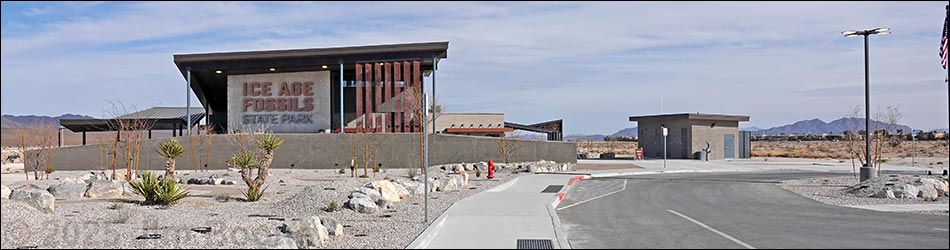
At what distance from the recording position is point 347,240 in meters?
11.9

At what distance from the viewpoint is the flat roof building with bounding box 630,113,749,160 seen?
51.6 meters

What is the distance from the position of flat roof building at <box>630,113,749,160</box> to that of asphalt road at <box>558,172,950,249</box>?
29416mm

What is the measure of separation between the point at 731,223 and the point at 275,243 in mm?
8333

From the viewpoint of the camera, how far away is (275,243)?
10.7 metres

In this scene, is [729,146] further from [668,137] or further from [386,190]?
[386,190]

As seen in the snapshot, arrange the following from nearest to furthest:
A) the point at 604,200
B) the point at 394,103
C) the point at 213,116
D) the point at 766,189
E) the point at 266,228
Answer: the point at 266,228
the point at 604,200
the point at 766,189
the point at 394,103
the point at 213,116

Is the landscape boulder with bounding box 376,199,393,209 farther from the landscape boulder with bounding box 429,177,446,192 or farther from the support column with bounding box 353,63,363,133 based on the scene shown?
the support column with bounding box 353,63,363,133

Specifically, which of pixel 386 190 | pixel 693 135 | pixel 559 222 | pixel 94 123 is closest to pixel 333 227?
pixel 559 222

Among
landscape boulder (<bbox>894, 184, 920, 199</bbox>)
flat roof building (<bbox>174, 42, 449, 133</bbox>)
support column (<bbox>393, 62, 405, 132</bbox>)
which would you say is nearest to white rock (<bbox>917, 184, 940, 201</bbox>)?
landscape boulder (<bbox>894, 184, 920, 199</bbox>)

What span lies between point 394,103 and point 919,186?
1055 inches

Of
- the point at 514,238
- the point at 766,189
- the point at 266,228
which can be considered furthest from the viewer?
the point at 766,189

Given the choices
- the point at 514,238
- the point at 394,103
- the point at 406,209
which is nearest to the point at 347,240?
the point at 514,238

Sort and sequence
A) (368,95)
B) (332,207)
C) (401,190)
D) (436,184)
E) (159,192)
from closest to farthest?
1. (332,207)
2. (159,192)
3. (401,190)
4. (436,184)
5. (368,95)

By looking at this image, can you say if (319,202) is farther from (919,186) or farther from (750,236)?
(919,186)
